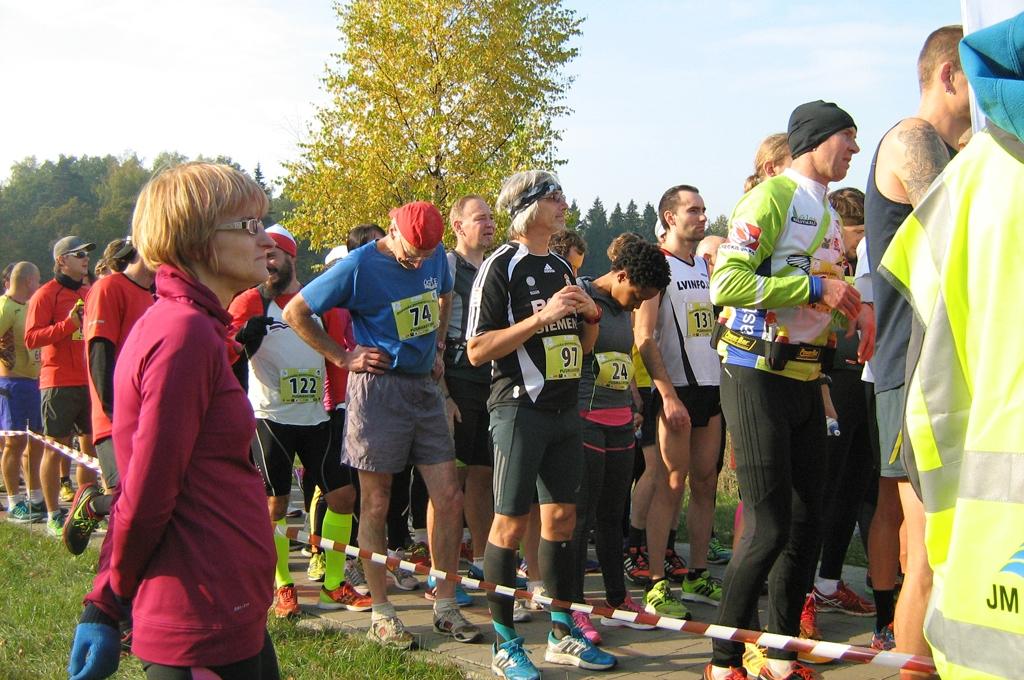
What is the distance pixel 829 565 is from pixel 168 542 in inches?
173

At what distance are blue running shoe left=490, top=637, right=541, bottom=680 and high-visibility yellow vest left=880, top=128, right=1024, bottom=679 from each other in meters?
2.76

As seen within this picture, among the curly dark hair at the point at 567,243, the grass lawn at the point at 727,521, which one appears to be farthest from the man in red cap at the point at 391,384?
the grass lawn at the point at 727,521

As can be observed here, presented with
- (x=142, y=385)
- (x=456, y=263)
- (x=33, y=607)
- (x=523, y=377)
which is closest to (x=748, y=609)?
(x=523, y=377)

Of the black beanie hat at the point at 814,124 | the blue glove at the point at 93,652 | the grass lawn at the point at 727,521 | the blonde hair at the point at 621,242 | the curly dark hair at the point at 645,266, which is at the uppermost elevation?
the black beanie hat at the point at 814,124

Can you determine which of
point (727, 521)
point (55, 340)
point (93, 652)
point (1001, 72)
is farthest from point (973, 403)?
point (55, 340)

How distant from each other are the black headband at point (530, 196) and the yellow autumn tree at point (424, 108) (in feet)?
65.7

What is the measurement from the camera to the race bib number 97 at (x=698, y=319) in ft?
20.5

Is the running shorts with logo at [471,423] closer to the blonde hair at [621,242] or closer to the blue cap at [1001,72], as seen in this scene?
the blonde hair at [621,242]

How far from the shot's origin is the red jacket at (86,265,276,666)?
231 centimetres

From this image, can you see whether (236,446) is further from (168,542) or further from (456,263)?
(456,263)

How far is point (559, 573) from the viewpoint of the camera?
184 inches

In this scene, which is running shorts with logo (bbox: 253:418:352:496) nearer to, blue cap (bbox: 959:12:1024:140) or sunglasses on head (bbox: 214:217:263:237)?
sunglasses on head (bbox: 214:217:263:237)

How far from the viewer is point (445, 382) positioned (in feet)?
21.9

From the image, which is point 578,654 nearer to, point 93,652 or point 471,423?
point 471,423
